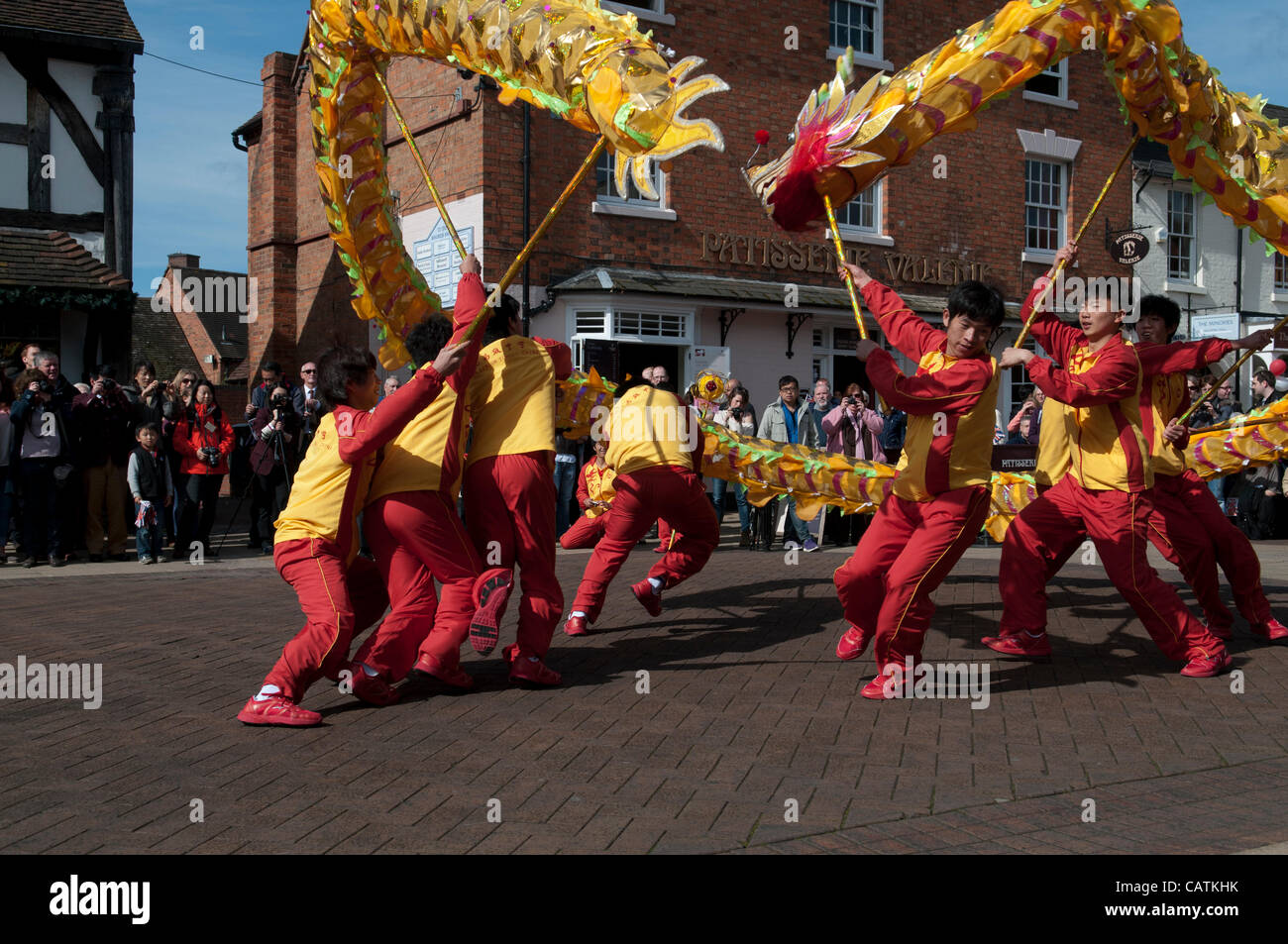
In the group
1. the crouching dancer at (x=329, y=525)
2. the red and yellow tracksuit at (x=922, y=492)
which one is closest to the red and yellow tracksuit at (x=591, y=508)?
the red and yellow tracksuit at (x=922, y=492)

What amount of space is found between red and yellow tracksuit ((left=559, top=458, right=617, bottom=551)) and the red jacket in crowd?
4478mm

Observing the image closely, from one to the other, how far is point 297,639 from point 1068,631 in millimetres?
4926

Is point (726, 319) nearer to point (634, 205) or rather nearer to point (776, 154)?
point (634, 205)

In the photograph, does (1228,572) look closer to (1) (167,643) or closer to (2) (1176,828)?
(2) (1176,828)

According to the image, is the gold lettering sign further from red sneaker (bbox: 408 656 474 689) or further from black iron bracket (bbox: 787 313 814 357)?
red sneaker (bbox: 408 656 474 689)

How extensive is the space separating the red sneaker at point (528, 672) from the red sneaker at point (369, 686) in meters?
0.65

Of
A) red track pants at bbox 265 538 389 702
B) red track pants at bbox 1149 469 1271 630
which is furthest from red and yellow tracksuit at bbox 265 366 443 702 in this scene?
red track pants at bbox 1149 469 1271 630

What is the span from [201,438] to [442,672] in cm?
776

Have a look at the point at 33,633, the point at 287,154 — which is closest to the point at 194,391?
the point at 33,633

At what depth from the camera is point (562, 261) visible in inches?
680

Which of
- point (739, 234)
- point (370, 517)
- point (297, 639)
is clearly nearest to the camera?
point (297, 639)

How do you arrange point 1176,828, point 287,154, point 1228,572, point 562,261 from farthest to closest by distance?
point 287,154
point 562,261
point 1228,572
point 1176,828

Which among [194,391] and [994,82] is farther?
[194,391]

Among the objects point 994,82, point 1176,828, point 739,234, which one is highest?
point 739,234
